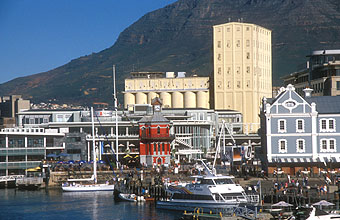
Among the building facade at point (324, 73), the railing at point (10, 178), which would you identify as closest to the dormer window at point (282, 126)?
the building facade at point (324, 73)

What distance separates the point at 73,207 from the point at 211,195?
2166 cm

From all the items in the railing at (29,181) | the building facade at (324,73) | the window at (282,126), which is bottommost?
the railing at (29,181)

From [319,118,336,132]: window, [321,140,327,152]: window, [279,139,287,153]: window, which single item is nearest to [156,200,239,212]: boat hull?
[279,139,287,153]: window

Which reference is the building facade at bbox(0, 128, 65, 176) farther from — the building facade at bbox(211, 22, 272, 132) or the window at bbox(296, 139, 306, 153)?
the building facade at bbox(211, 22, 272, 132)

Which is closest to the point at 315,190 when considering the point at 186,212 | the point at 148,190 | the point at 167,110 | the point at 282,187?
the point at 282,187

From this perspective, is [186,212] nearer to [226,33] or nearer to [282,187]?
[282,187]

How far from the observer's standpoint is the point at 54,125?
156 metres

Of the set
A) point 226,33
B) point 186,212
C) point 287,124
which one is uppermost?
point 226,33

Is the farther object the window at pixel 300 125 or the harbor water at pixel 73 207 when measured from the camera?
the window at pixel 300 125

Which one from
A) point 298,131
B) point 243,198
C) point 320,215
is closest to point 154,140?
point 298,131

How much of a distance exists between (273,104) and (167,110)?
61082 millimetres

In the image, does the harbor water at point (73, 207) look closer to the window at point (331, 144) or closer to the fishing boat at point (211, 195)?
the fishing boat at point (211, 195)

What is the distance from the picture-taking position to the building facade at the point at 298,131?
11069 cm

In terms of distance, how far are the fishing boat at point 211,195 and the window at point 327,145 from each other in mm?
26399
